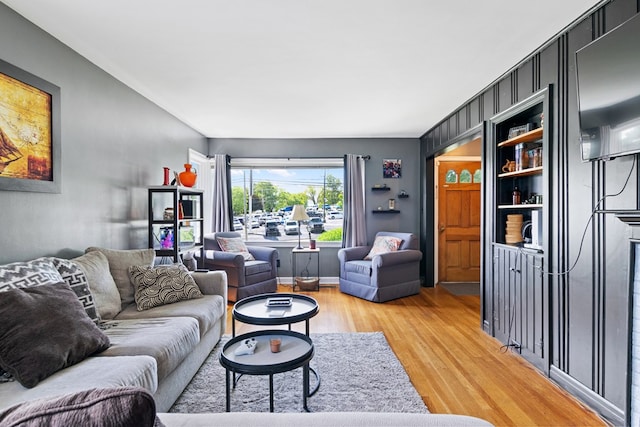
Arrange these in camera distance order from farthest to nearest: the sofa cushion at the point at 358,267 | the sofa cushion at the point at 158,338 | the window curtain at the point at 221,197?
1. the window curtain at the point at 221,197
2. the sofa cushion at the point at 358,267
3. the sofa cushion at the point at 158,338

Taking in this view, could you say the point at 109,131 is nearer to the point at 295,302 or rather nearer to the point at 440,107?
the point at 295,302

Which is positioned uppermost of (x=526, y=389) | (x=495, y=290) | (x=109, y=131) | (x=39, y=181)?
(x=109, y=131)

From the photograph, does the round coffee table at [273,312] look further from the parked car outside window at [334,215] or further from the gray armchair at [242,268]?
the parked car outside window at [334,215]

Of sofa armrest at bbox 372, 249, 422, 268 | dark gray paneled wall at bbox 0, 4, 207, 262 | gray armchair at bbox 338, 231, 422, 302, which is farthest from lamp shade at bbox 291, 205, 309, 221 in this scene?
dark gray paneled wall at bbox 0, 4, 207, 262

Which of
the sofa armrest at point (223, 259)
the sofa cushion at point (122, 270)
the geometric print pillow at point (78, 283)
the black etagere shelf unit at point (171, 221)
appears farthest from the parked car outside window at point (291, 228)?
the geometric print pillow at point (78, 283)

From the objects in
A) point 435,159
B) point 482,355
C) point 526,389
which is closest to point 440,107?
point 435,159

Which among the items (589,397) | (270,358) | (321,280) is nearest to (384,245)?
(321,280)

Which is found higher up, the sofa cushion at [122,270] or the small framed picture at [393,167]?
the small framed picture at [393,167]

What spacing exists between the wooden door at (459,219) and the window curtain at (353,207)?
1.32m

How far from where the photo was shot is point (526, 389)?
2326 millimetres

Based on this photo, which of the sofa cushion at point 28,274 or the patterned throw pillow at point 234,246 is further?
the patterned throw pillow at point 234,246

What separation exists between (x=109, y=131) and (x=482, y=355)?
3.83 m

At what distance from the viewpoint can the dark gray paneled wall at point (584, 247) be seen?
188cm

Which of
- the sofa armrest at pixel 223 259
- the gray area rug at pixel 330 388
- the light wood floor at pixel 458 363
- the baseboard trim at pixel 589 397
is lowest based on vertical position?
the light wood floor at pixel 458 363
